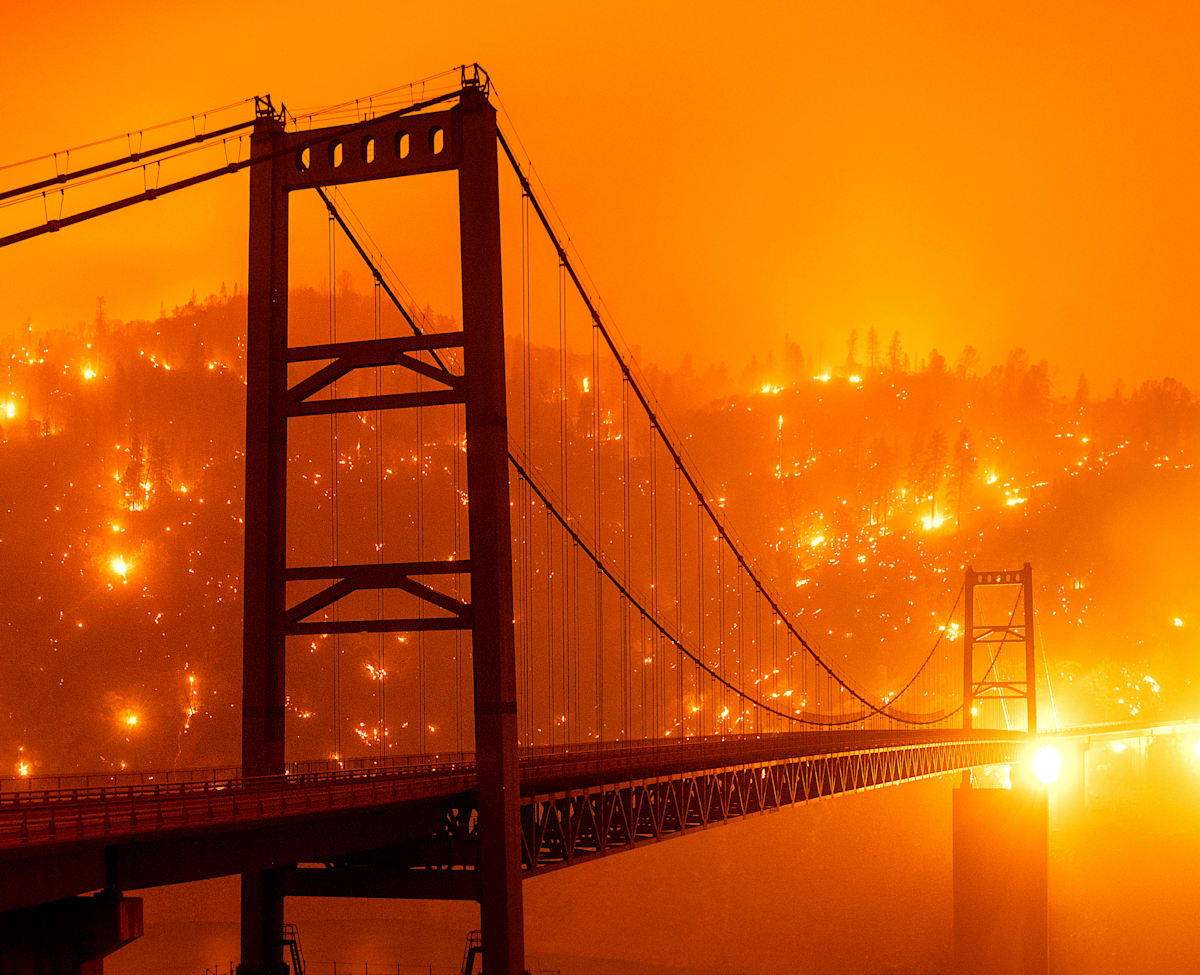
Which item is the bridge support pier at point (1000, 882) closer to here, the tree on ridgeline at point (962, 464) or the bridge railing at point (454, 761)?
the bridge railing at point (454, 761)

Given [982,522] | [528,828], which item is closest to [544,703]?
[982,522]

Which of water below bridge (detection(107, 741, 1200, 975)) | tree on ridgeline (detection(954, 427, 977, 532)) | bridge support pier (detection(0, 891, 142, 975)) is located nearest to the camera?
bridge support pier (detection(0, 891, 142, 975))

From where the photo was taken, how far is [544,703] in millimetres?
130250

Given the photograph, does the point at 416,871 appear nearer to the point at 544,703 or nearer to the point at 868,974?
the point at 868,974

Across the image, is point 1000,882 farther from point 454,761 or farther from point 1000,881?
point 454,761

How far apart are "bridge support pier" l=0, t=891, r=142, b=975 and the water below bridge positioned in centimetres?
6077

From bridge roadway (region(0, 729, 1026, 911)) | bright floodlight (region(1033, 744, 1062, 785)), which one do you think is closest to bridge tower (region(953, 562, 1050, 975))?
bright floodlight (region(1033, 744, 1062, 785))

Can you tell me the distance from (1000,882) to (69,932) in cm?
5789

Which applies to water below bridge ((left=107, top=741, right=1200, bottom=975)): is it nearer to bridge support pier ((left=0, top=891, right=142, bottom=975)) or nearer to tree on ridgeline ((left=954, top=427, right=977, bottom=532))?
bridge support pier ((left=0, top=891, right=142, bottom=975))

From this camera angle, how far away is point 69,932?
19.2m

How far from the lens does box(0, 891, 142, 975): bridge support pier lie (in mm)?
18609

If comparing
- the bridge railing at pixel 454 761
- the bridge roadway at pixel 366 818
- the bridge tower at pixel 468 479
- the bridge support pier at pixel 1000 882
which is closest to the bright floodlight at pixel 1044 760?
the bridge railing at pixel 454 761

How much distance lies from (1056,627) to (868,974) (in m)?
87.9

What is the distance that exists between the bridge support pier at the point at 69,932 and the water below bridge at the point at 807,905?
6077cm
